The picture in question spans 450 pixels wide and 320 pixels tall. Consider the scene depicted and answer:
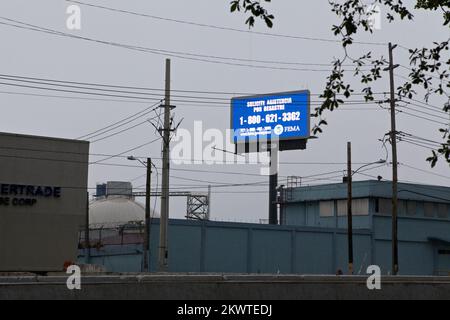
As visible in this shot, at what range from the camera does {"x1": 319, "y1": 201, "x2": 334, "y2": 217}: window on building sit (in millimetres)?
65812

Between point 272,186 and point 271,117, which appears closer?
point 271,117

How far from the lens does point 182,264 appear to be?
51094 millimetres

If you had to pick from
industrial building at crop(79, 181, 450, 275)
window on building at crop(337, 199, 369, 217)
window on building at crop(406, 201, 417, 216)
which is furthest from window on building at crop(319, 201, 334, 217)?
window on building at crop(406, 201, 417, 216)

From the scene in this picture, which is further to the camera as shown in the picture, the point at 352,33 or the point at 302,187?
the point at 302,187

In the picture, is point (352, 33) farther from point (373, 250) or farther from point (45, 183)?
point (373, 250)

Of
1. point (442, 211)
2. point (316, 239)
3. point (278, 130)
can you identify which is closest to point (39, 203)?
point (316, 239)

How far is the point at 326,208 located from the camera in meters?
66.3

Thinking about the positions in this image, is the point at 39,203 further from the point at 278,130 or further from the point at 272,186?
the point at 272,186

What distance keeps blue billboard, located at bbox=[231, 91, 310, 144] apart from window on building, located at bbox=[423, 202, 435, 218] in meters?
13.6

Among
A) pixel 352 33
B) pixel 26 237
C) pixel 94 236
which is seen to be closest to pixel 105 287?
pixel 352 33

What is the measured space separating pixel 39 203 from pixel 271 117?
98.5 feet

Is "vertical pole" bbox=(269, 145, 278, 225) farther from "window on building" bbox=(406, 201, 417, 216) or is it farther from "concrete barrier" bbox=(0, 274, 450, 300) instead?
"concrete barrier" bbox=(0, 274, 450, 300)

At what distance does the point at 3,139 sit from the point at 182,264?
19.4 meters

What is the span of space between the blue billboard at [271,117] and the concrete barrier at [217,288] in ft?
157
